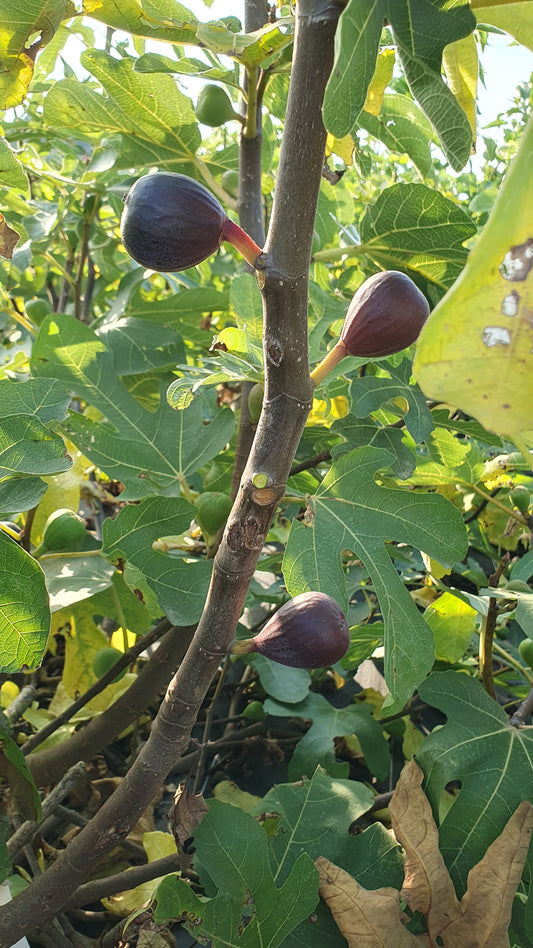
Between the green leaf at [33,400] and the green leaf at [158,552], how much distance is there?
170 mm

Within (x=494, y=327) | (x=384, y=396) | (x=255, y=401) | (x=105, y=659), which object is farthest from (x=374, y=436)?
(x=494, y=327)

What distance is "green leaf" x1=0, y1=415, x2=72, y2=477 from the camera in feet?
3.17

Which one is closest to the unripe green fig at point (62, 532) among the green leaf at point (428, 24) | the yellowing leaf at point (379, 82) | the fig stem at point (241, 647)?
the fig stem at point (241, 647)

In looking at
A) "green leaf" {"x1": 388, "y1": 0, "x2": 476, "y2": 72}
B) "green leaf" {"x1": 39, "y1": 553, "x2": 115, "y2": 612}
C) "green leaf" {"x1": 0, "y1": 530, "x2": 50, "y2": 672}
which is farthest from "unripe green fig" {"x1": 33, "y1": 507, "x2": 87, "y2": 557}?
"green leaf" {"x1": 388, "y1": 0, "x2": 476, "y2": 72}

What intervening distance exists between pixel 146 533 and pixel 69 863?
1.39 ft

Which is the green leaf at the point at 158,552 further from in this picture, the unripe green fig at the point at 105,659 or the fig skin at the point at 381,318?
the fig skin at the point at 381,318

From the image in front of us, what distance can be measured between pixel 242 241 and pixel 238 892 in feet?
2.52

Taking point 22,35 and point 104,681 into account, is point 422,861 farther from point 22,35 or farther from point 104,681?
point 22,35

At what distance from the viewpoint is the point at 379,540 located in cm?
98

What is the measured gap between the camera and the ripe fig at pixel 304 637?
0.73m

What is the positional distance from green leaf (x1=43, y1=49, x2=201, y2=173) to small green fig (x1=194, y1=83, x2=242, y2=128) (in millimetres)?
83

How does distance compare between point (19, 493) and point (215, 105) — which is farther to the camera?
point (215, 105)

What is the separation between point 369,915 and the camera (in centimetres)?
89

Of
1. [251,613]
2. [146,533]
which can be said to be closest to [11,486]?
[146,533]
